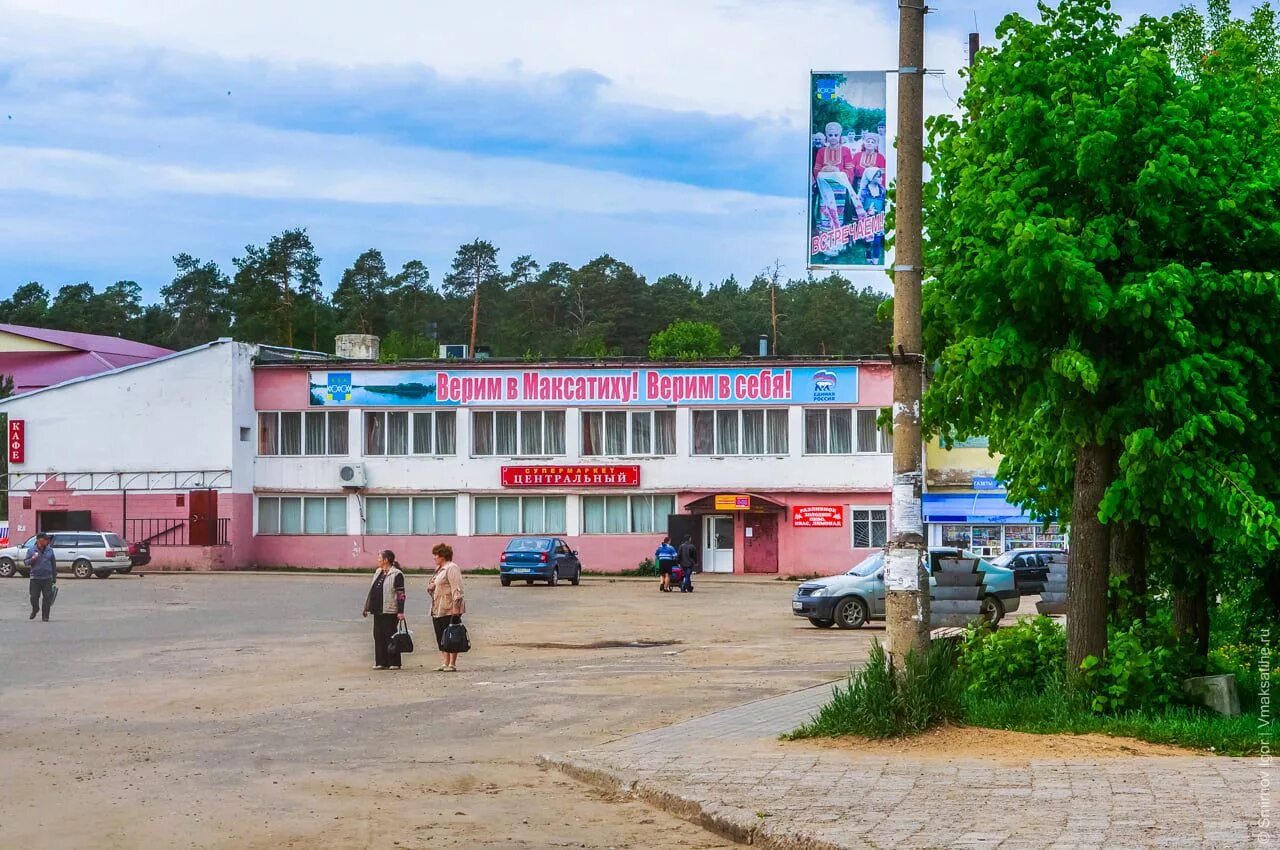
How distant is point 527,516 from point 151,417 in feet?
53.1

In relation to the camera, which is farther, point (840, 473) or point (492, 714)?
point (840, 473)

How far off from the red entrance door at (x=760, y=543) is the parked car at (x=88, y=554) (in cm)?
2341

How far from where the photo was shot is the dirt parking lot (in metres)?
10.3

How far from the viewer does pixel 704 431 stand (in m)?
63.6

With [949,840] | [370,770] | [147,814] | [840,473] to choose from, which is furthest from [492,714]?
[840,473]

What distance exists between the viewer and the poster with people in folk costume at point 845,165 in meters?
12.5

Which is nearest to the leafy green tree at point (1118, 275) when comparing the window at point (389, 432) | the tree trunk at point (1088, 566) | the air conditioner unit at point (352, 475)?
the tree trunk at point (1088, 566)

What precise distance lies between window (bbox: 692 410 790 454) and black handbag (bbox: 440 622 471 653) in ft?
139

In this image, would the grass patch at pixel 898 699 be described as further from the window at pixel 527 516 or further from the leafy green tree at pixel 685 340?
the leafy green tree at pixel 685 340

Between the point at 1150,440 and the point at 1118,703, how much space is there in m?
2.24

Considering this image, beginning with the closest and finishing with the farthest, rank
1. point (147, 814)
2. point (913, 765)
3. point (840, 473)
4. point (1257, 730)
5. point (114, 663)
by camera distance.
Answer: point (147, 814), point (913, 765), point (1257, 730), point (114, 663), point (840, 473)

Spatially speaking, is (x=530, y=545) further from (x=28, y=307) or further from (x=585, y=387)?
(x=28, y=307)

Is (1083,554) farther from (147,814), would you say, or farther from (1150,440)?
(147,814)

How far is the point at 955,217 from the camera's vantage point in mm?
13617
